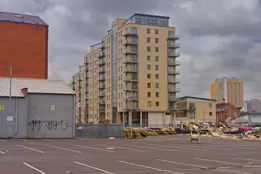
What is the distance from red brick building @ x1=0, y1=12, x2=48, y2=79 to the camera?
234 ft

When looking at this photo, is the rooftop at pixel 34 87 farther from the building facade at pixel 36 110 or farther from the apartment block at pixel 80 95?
the apartment block at pixel 80 95

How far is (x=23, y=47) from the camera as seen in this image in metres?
72.9

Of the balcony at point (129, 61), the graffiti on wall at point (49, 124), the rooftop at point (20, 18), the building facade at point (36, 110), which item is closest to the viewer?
the building facade at point (36, 110)

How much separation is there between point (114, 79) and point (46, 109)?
218 ft

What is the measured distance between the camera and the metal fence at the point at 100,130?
57.5m

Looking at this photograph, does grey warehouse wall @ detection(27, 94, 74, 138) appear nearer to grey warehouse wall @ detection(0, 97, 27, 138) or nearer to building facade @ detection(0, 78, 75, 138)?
building facade @ detection(0, 78, 75, 138)

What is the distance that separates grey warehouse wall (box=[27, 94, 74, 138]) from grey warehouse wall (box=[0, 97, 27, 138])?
37.7 inches

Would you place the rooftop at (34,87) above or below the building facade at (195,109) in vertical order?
above

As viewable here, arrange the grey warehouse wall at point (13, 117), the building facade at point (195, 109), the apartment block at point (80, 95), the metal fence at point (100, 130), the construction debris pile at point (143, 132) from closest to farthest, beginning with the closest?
the grey warehouse wall at point (13, 117) < the construction debris pile at point (143, 132) < the metal fence at point (100, 130) < the building facade at point (195, 109) < the apartment block at point (80, 95)

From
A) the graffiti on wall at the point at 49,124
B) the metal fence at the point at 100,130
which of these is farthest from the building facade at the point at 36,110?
the metal fence at the point at 100,130

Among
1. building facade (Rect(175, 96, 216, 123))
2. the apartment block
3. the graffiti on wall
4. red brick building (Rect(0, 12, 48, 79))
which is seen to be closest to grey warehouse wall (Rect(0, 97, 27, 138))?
the graffiti on wall

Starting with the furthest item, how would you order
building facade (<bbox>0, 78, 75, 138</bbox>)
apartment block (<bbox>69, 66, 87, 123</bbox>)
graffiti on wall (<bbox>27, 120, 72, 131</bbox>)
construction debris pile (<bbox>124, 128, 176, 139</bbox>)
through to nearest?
apartment block (<bbox>69, 66, 87, 123</bbox>), construction debris pile (<bbox>124, 128, 176, 139</bbox>), graffiti on wall (<bbox>27, 120, 72, 131</bbox>), building facade (<bbox>0, 78, 75, 138</bbox>)

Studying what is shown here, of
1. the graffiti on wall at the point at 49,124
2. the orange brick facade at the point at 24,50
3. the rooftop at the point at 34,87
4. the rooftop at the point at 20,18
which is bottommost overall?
the graffiti on wall at the point at 49,124

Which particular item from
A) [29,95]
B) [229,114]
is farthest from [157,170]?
[229,114]
